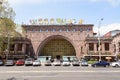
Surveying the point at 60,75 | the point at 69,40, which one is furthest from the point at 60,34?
the point at 60,75

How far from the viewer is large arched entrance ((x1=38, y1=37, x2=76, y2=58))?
84.9 m

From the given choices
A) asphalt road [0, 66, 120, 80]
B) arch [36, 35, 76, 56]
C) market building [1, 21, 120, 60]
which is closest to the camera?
asphalt road [0, 66, 120, 80]

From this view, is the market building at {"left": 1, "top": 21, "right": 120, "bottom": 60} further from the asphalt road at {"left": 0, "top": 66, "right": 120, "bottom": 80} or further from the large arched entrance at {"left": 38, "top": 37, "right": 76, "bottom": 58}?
the asphalt road at {"left": 0, "top": 66, "right": 120, "bottom": 80}

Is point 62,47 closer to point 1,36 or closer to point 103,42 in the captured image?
point 103,42

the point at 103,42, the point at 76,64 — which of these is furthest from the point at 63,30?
the point at 76,64

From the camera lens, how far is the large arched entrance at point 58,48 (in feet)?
279

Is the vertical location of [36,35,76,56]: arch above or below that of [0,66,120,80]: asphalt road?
above

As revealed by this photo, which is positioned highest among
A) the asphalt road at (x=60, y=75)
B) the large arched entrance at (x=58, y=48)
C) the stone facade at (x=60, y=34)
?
the stone facade at (x=60, y=34)

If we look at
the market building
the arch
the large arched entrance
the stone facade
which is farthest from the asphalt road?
the large arched entrance

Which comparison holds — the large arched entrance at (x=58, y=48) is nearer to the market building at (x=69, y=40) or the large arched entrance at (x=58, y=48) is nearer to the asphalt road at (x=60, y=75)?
the market building at (x=69, y=40)

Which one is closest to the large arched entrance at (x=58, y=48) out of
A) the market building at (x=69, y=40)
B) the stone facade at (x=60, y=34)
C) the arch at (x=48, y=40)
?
the market building at (x=69, y=40)

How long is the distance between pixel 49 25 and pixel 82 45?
46.8 feet

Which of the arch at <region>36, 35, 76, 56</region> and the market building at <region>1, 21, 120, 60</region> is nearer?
the market building at <region>1, 21, 120, 60</region>

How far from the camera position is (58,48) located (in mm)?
86500
